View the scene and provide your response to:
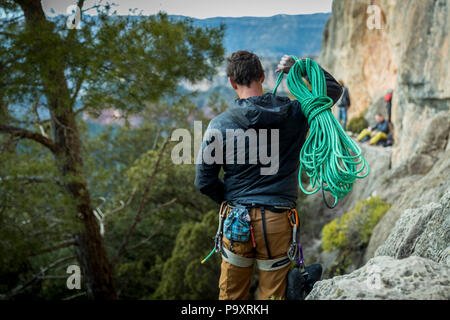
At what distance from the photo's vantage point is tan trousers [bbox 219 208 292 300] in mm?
2260

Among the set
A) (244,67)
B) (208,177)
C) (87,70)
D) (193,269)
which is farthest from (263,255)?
(193,269)

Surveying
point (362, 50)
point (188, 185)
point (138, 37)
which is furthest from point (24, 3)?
Result: point (362, 50)

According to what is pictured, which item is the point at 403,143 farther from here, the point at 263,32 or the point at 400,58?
the point at 263,32

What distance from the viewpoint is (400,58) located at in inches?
354

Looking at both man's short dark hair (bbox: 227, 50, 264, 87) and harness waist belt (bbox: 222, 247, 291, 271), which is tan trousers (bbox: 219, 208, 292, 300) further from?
man's short dark hair (bbox: 227, 50, 264, 87)

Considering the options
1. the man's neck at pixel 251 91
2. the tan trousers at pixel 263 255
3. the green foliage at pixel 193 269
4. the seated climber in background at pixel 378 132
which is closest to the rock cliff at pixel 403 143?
the seated climber in background at pixel 378 132

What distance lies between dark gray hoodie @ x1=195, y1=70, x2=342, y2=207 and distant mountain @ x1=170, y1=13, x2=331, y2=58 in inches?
16.7

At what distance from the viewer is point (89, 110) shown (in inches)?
210

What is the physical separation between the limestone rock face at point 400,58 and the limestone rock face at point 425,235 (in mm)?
5705

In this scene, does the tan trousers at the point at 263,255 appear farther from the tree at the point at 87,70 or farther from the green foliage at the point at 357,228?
the green foliage at the point at 357,228

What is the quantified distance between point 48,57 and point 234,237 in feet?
10.0

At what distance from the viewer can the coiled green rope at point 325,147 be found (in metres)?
2.17

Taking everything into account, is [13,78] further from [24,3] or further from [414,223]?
[414,223]

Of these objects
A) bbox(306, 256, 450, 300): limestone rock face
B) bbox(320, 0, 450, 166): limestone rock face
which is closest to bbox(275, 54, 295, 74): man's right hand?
bbox(306, 256, 450, 300): limestone rock face
